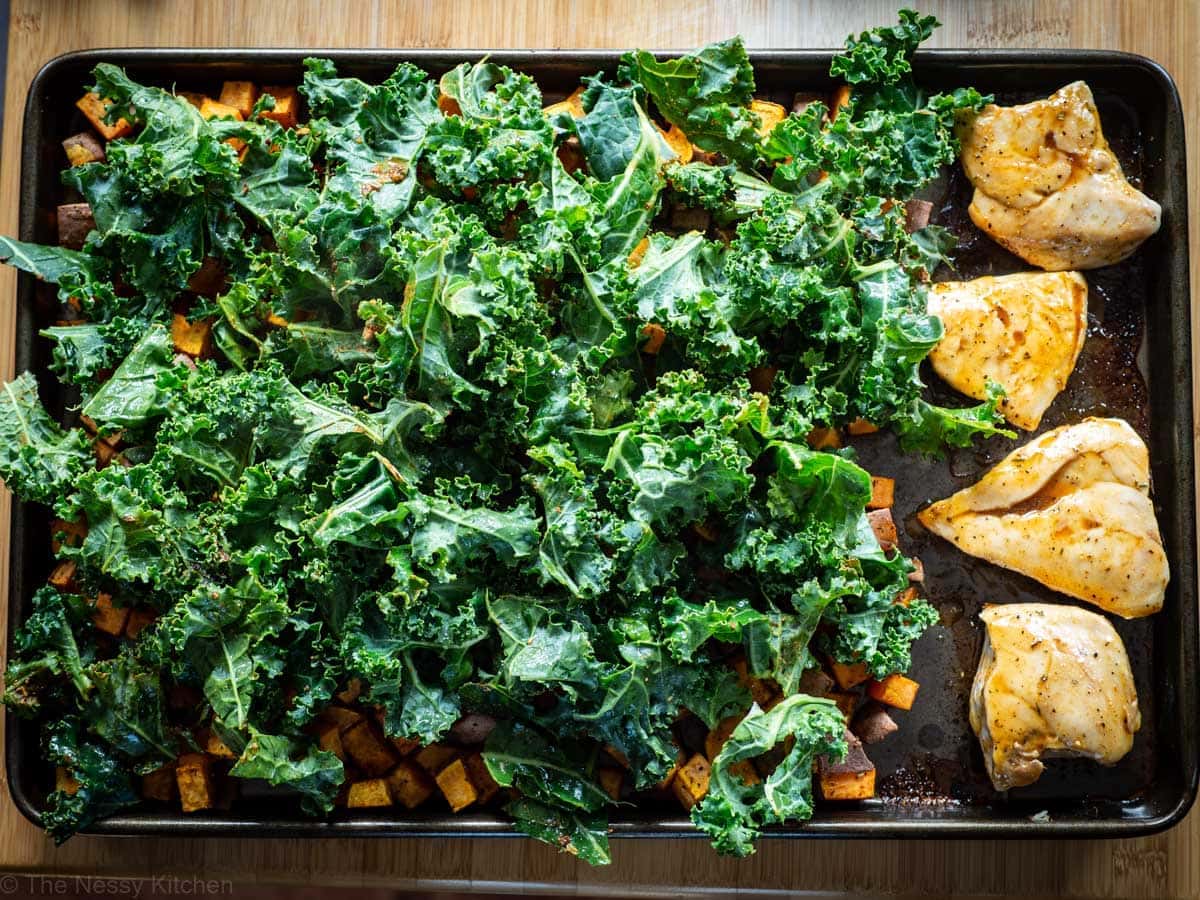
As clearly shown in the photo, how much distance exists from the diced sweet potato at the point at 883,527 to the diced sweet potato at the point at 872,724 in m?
0.43

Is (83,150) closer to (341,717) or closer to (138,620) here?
(138,620)

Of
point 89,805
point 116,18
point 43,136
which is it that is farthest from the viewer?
point 116,18

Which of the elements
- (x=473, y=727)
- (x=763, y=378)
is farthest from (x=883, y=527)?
(x=473, y=727)

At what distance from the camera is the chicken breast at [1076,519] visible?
9.85 ft

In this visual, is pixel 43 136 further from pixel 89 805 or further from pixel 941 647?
pixel 941 647

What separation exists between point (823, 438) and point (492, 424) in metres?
0.84

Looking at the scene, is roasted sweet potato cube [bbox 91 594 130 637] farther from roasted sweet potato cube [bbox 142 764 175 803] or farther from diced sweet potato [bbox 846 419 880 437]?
diced sweet potato [bbox 846 419 880 437]

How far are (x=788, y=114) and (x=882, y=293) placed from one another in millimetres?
611

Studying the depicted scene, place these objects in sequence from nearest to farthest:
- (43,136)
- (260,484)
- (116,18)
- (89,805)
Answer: (260,484) → (89,805) → (43,136) → (116,18)

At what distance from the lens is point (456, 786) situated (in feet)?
9.48

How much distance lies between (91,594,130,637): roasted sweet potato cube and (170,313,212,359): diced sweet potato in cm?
65

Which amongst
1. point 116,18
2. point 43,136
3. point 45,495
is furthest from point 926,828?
point 116,18

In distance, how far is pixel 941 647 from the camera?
3.09m

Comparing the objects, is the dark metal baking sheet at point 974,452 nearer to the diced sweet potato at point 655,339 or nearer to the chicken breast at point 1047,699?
the chicken breast at point 1047,699
